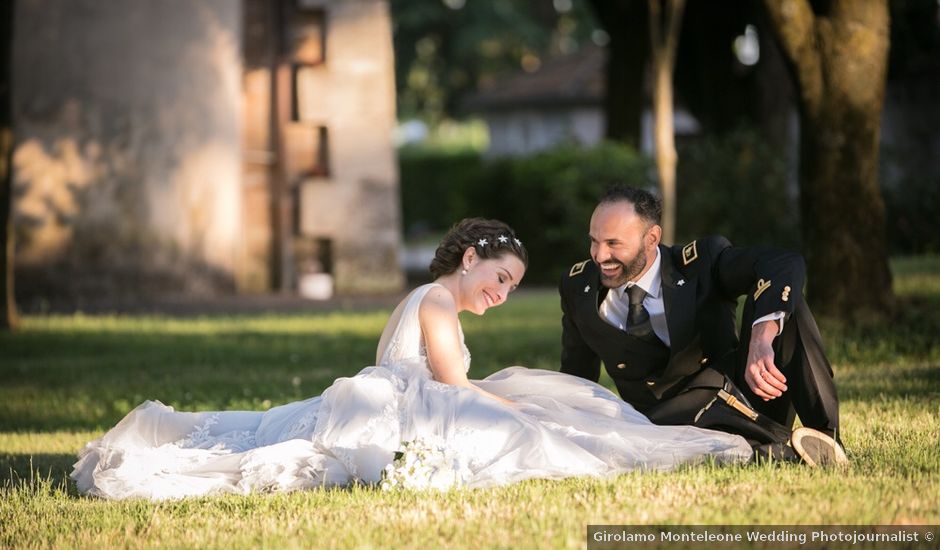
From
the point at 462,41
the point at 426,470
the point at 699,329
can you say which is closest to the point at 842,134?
the point at 699,329

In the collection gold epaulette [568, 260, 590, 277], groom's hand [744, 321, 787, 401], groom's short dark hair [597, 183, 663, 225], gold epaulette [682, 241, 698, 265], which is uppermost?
groom's short dark hair [597, 183, 663, 225]

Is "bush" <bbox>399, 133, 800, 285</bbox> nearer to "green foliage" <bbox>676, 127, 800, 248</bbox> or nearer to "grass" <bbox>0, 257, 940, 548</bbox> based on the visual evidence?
"green foliage" <bbox>676, 127, 800, 248</bbox>

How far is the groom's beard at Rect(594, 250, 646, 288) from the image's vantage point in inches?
266

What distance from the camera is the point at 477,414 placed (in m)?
6.51

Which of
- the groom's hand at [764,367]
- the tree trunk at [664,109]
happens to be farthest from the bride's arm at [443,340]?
the tree trunk at [664,109]

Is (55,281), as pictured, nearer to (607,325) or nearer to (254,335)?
(254,335)

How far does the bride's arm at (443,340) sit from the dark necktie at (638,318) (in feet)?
2.32

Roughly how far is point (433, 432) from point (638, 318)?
118 cm

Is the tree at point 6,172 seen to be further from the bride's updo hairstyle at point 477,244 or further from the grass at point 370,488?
the bride's updo hairstyle at point 477,244

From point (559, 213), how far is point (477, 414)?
59.1 feet

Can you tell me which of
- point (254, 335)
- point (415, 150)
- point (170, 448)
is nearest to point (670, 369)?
point (170, 448)

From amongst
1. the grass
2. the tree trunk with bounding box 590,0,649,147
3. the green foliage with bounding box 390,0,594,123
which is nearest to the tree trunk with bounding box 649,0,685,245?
the tree trunk with bounding box 590,0,649,147

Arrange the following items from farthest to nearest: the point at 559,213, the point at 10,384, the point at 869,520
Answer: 1. the point at 559,213
2. the point at 10,384
3. the point at 869,520

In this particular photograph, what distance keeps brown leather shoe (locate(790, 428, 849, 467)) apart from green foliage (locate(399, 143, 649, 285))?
618 inches
